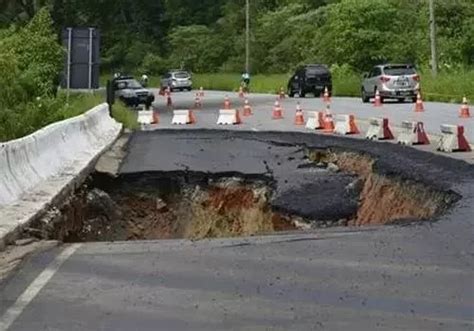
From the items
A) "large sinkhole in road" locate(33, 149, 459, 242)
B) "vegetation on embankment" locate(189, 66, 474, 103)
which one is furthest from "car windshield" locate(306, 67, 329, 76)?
"large sinkhole in road" locate(33, 149, 459, 242)

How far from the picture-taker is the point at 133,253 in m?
9.31

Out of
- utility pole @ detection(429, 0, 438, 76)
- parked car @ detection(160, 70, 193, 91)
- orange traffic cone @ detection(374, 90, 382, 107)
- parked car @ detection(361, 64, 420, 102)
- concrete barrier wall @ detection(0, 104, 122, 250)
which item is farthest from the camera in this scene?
parked car @ detection(160, 70, 193, 91)

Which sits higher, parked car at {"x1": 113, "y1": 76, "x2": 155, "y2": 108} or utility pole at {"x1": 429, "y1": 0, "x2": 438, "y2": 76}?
utility pole at {"x1": 429, "y1": 0, "x2": 438, "y2": 76}

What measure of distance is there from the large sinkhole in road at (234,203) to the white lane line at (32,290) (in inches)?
117

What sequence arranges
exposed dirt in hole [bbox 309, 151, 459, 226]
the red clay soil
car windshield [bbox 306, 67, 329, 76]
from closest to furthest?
exposed dirt in hole [bbox 309, 151, 459, 226] → the red clay soil → car windshield [bbox 306, 67, 329, 76]

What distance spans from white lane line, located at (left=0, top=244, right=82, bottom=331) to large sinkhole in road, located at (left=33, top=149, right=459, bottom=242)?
298 cm

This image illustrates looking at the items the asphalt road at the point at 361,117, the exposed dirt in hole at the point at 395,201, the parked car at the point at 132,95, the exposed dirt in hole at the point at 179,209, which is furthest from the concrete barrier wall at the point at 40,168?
the parked car at the point at 132,95

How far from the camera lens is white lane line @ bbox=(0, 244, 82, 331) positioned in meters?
6.60

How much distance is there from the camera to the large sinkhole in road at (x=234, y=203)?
43.0 feet

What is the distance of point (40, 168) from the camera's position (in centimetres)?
1354

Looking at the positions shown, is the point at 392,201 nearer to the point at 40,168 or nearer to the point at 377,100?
the point at 40,168

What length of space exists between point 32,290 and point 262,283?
180cm

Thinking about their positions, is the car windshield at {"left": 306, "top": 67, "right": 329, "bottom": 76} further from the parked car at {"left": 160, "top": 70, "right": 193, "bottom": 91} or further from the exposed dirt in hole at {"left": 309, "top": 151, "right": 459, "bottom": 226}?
the exposed dirt in hole at {"left": 309, "top": 151, "right": 459, "bottom": 226}

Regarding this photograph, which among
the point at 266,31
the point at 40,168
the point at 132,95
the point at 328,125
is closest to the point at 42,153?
the point at 40,168
